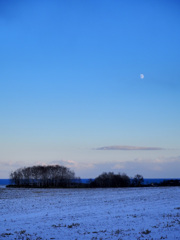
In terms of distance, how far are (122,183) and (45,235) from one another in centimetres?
14496

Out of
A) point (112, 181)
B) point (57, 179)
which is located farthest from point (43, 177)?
point (112, 181)

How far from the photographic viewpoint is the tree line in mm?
159675

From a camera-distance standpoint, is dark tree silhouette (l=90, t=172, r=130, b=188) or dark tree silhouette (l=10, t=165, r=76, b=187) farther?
dark tree silhouette (l=10, t=165, r=76, b=187)

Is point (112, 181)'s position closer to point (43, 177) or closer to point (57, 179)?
point (57, 179)

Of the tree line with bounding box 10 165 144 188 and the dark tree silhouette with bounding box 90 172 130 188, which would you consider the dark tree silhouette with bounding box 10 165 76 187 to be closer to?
the tree line with bounding box 10 165 144 188

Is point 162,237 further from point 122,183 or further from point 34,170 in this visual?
point 34,170

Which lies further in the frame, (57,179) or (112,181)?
(57,179)

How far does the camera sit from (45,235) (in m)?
18.8

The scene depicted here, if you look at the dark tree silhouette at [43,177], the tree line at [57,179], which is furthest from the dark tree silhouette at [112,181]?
the dark tree silhouette at [43,177]

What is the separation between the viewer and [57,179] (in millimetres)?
173875

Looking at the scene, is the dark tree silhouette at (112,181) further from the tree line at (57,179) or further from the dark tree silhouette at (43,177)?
the dark tree silhouette at (43,177)

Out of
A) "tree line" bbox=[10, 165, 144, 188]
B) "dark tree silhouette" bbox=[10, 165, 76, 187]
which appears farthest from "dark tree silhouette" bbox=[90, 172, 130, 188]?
"dark tree silhouette" bbox=[10, 165, 76, 187]

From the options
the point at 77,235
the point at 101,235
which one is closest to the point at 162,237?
the point at 101,235

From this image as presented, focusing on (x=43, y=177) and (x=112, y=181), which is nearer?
(x=112, y=181)
